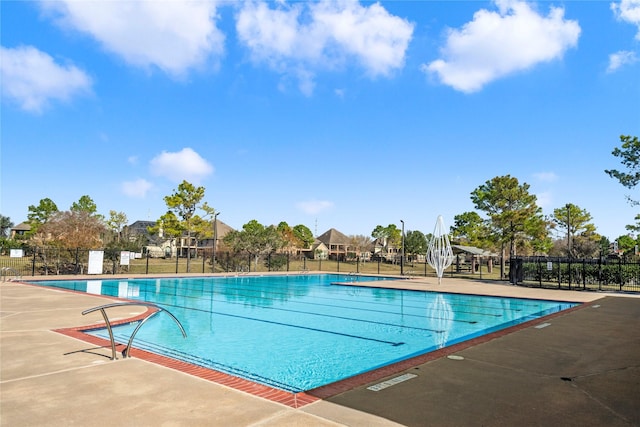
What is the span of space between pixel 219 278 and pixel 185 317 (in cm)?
1771

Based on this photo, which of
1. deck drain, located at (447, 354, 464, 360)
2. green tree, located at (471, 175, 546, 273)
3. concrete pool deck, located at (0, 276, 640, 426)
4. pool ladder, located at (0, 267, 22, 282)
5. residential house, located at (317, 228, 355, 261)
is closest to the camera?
concrete pool deck, located at (0, 276, 640, 426)

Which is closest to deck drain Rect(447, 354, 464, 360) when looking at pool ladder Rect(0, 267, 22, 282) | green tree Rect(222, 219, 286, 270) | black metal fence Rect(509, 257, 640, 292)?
black metal fence Rect(509, 257, 640, 292)

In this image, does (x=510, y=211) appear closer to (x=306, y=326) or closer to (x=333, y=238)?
(x=306, y=326)

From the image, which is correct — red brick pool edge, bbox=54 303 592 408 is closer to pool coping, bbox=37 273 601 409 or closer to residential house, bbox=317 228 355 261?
pool coping, bbox=37 273 601 409

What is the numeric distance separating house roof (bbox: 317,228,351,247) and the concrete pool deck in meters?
87.2

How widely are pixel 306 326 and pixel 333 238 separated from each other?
84067 millimetres

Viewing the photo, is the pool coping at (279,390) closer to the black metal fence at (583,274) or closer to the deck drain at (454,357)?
the deck drain at (454,357)

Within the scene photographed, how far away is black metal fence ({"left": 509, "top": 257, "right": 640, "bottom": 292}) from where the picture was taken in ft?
82.9

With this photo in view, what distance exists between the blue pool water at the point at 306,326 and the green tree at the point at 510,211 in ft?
55.0

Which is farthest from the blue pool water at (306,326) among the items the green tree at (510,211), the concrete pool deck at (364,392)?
the green tree at (510,211)

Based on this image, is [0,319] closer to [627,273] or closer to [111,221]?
[627,273]

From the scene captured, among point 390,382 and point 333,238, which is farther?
point 333,238

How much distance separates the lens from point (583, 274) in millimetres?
25219

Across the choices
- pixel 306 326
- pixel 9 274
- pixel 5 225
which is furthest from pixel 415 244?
pixel 5 225
